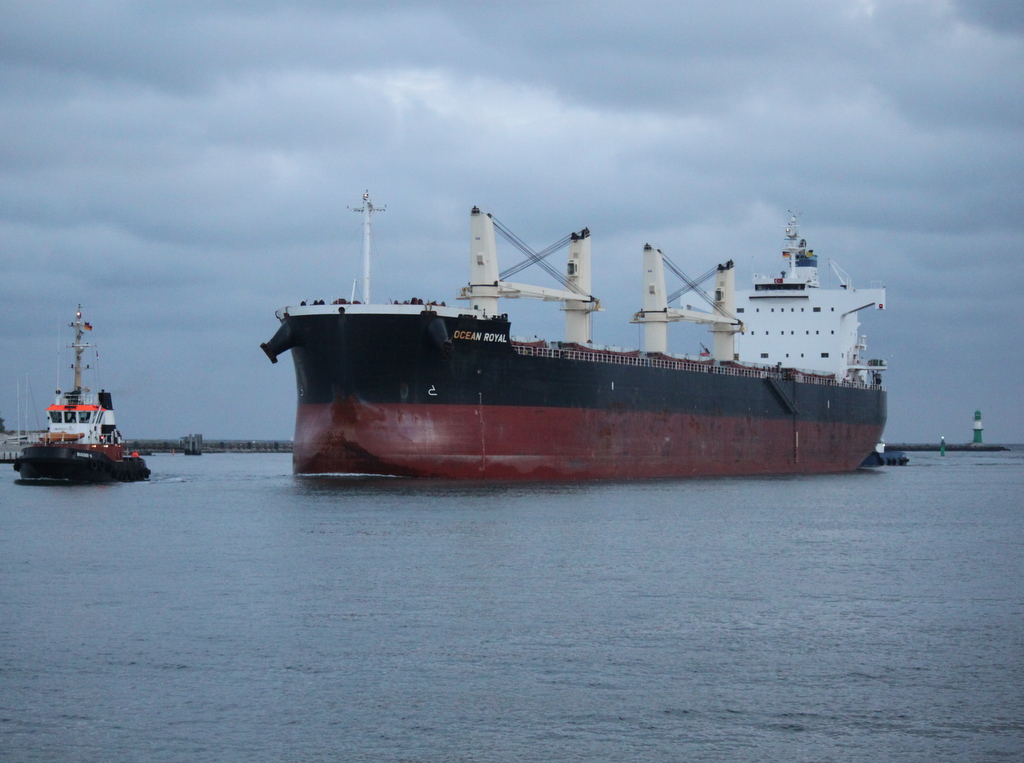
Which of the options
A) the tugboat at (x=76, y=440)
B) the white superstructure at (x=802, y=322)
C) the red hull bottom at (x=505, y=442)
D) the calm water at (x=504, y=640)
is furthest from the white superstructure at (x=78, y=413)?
the white superstructure at (x=802, y=322)

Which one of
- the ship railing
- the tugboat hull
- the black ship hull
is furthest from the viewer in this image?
the ship railing

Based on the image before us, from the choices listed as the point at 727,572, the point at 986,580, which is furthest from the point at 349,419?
the point at 986,580

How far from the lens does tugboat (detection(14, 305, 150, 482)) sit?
2916 cm

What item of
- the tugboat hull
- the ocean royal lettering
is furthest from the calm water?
the tugboat hull

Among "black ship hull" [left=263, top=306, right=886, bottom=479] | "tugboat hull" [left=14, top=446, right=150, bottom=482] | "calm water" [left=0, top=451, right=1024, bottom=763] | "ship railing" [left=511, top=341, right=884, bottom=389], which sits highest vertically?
"ship railing" [left=511, top=341, right=884, bottom=389]

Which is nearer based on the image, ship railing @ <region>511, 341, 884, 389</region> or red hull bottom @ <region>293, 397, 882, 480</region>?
red hull bottom @ <region>293, 397, 882, 480</region>

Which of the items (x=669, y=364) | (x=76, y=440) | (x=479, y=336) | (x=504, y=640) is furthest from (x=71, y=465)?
(x=504, y=640)

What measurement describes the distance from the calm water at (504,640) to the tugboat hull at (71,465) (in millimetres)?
8571

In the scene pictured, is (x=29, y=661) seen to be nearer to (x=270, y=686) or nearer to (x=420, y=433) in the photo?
(x=270, y=686)

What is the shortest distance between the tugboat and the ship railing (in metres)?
10.9

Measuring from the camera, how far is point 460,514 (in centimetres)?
2084

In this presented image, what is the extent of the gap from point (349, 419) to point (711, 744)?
19501 millimetres

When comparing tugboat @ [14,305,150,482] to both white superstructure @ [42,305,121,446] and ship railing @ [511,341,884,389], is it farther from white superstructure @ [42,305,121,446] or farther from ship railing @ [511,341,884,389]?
ship railing @ [511,341,884,389]

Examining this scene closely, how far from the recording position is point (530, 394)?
28375mm
